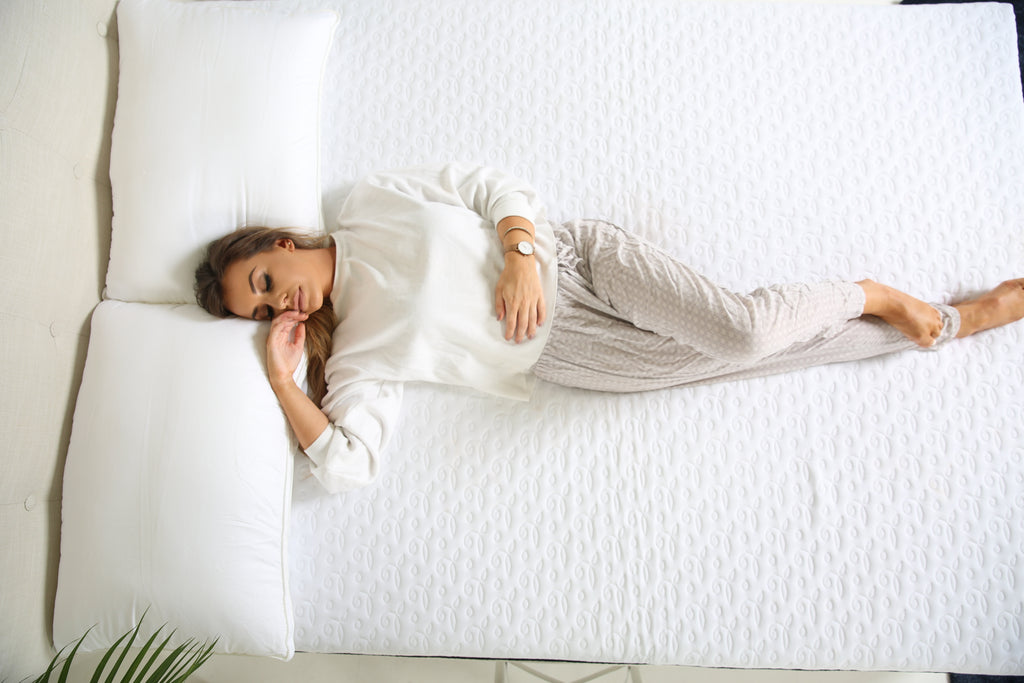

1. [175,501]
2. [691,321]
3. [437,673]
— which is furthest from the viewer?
[437,673]

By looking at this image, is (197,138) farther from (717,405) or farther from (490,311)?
(717,405)

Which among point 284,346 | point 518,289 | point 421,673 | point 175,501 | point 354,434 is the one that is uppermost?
point 518,289

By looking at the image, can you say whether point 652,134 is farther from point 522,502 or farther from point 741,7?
point 522,502

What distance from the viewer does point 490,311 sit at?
1309 millimetres

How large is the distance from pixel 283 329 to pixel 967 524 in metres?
1.32

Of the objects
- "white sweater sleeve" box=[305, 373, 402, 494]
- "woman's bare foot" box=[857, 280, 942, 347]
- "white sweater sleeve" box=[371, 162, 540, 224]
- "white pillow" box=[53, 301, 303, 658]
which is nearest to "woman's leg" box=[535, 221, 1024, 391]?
"woman's bare foot" box=[857, 280, 942, 347]

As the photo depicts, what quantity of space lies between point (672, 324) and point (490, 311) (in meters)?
0.34

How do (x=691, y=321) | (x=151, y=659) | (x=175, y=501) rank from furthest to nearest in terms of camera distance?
(x=691, y=321) → (x=175, y=501) → (x=151, y=659)

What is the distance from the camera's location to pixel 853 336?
1313mm

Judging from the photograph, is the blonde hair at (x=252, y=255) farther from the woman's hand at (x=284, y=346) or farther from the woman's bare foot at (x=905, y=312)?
the woman's bare foot at (x=905, y=312)

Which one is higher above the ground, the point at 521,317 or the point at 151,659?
the point at 521,317

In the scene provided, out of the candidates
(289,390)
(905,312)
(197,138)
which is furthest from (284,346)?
(905,312)

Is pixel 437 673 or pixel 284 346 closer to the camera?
pixel 284 346

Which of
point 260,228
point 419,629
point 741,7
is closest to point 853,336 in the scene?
point 741,7
